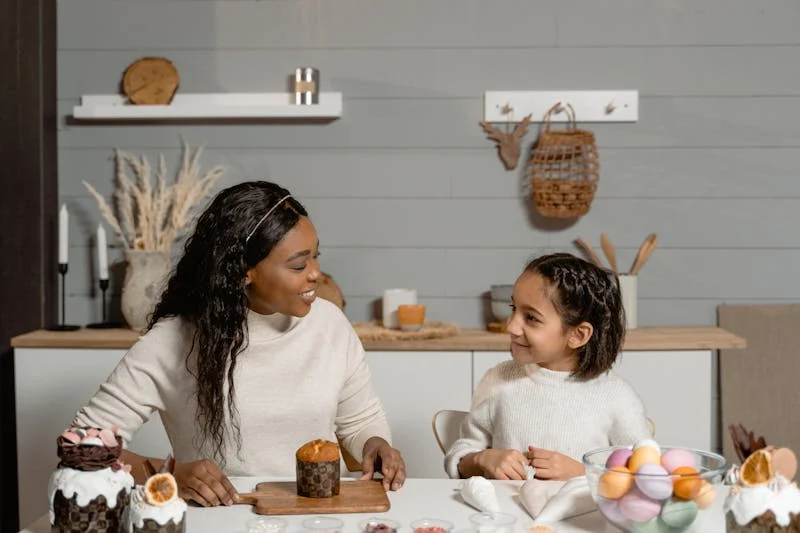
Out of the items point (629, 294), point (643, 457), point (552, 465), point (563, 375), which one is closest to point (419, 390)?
point (629, 294)

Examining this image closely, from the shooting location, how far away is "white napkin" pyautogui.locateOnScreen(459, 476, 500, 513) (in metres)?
1.66

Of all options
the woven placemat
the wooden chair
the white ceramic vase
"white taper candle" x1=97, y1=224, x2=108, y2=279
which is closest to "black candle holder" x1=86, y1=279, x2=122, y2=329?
"white taper candle" x1=97, y1=224, x2=108, y2=279

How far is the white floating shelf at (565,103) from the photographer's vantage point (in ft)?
11.2

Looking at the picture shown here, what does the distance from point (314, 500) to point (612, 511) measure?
0.50 meters

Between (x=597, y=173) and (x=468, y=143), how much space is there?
1.47ft

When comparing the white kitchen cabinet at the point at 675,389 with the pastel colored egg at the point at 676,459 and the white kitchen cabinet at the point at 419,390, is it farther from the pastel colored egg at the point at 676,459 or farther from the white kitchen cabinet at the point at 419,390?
the pastel colored egg at the point at 676,459

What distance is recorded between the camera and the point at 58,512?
1.42 m

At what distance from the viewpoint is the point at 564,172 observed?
3324 mm

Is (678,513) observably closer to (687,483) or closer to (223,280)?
(687,483)

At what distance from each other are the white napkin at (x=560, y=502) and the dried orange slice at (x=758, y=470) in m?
0.28

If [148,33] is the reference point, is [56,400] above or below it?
below

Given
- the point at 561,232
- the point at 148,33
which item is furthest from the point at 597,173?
the point at 148,33

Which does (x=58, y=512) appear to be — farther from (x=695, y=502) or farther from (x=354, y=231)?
(x=354, y=231)

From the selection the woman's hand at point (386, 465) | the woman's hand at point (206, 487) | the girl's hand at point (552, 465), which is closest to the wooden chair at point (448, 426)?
the woman's hand at point (386, 465)
